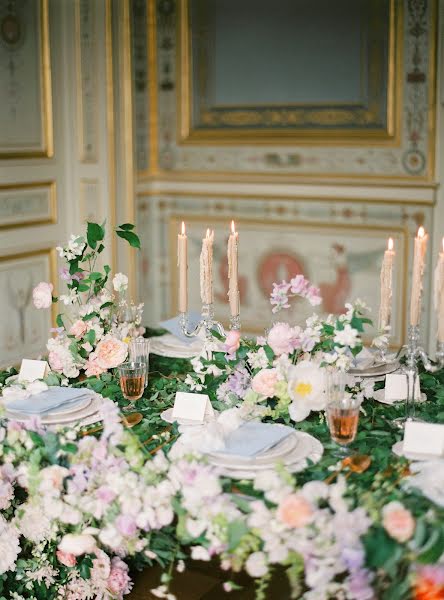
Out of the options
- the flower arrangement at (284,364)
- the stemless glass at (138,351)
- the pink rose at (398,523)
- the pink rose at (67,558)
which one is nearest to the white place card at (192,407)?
the flower arrangement at (284,364)

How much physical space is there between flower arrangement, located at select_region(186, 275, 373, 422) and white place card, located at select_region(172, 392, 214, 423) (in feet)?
0.21

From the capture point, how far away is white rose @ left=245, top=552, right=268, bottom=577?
1422mm

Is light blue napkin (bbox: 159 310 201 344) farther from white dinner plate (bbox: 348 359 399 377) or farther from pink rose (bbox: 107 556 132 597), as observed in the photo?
pink rose (bbox: 107 556 132 597)

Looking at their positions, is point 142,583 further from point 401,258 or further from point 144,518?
point 401,258

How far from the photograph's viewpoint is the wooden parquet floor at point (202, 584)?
237 centimetres

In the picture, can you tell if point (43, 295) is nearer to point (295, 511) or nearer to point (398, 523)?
point (295, 511)

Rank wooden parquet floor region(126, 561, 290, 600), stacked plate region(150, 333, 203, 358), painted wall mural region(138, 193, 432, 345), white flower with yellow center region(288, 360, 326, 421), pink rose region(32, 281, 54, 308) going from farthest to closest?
painted wall mural region(138, 193, 432, 345), stacked plate region(150, 333, 203, 358), wooden parquet floor region(126, 561, 290, 600), pink rose region(32, 281, 54, 308), white flower with yellow center region(288, 360, 326, 421)

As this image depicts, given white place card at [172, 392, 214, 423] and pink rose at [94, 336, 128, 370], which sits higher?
pink rose at [94, 336, 128, 370]

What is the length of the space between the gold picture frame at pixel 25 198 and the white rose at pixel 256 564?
10.5ft

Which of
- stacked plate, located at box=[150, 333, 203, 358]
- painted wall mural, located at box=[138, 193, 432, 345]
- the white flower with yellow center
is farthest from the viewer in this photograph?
painted wall mural, located at box=[138, 193, 432, 345]

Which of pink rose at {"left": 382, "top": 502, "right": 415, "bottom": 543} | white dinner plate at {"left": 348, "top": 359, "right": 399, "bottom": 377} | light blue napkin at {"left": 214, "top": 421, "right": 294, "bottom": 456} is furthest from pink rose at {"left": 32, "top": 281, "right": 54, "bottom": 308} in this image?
pink rose at {"left": 382, "top": 502, "right": 415, "bottom": 543}

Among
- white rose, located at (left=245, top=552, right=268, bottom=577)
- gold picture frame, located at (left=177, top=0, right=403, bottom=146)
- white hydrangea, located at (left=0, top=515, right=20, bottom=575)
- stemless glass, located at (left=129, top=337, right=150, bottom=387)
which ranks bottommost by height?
white hydrangea, located at (left=0, top=515, right=20, bottom=575)

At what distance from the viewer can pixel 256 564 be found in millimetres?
1425

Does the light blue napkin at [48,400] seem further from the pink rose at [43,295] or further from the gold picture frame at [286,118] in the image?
the gold picture frame at [286,118]
